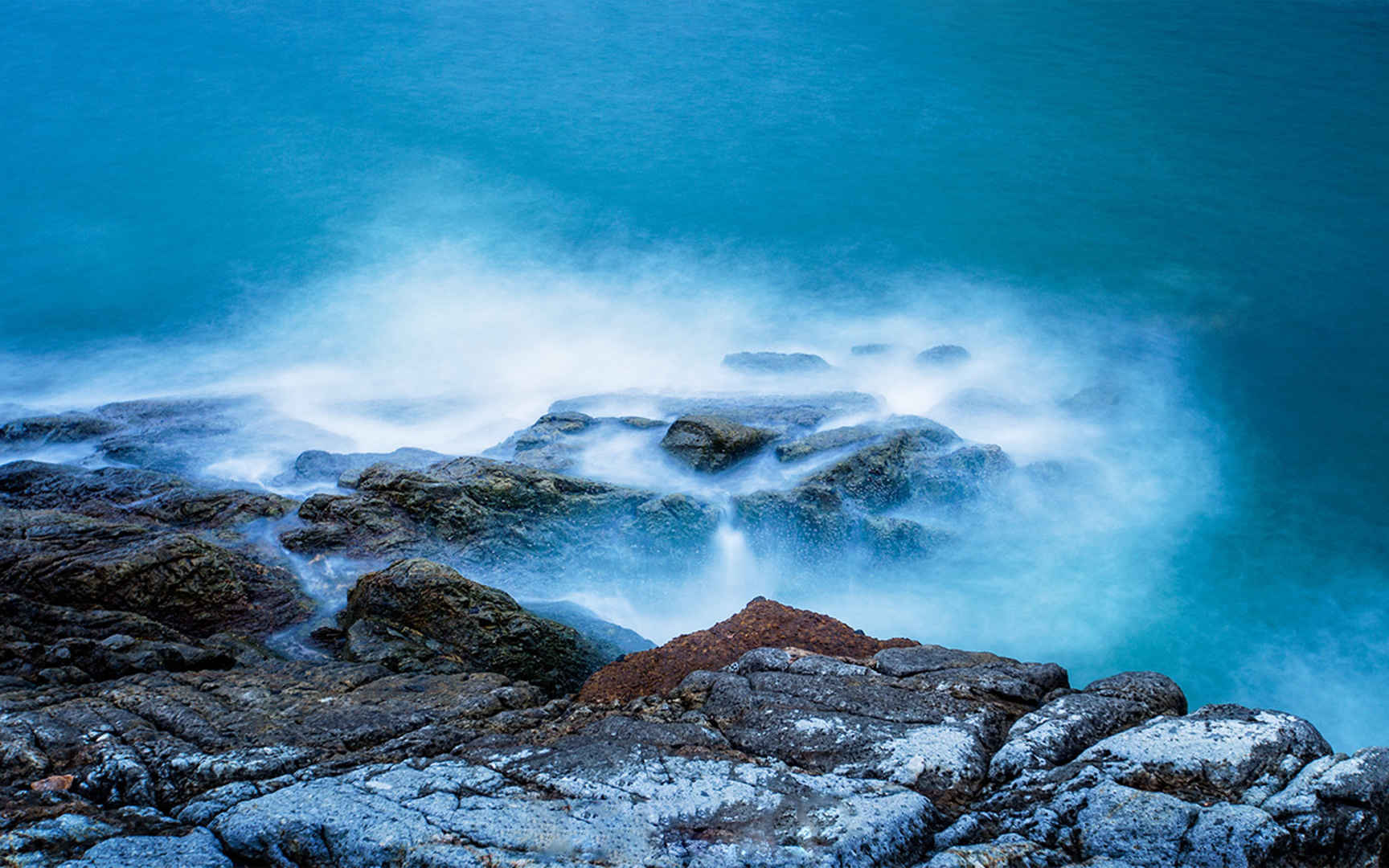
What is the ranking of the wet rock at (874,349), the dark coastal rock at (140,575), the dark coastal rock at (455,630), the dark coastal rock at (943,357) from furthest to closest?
the wet rock at (874,349), the dark coastal rock at (943,357), the dark coastal rock at (455,630), the dark coastal rock at (140,575)

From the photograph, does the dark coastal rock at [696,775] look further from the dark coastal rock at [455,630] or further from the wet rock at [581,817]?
the dark coastal rock at [455,630]

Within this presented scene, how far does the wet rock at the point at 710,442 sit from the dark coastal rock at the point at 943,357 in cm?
543

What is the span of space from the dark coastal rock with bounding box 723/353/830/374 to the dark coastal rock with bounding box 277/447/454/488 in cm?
591

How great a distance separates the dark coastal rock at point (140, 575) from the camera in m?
6.46

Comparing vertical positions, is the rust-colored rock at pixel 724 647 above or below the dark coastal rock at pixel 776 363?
below

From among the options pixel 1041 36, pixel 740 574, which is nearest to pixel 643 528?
pixel 740 574

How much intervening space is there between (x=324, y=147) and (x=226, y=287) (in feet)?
26.0

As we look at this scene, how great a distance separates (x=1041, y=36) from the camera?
91.8ft

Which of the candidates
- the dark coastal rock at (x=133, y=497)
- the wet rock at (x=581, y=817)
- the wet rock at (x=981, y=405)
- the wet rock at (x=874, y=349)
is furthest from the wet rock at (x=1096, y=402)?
the dark coastal rock at (x=133, y=497)

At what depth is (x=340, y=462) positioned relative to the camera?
36.1 feet

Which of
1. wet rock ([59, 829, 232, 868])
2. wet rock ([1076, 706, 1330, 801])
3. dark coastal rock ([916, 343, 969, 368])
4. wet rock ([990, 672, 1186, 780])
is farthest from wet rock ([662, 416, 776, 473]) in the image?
wet rock ([59, 829, 232, 868])

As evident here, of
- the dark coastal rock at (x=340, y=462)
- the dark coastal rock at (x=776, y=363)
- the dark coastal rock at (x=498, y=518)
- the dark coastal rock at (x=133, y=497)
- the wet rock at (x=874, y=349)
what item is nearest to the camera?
the dark coastal rock at (x=498, y=518)

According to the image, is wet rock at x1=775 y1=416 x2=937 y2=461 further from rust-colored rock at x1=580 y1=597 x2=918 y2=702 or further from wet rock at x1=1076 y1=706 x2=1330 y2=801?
wet rock at x1=1076 y1=706 x2=1330 y2=801

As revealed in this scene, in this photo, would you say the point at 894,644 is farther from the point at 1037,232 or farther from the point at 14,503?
the point at 1037,232
